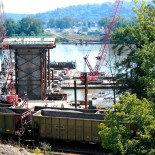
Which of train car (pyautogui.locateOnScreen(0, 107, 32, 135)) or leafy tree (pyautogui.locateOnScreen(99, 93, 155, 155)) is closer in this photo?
leafy tree (pyautogui.locateOnScreen(99, 93, 155, 155))

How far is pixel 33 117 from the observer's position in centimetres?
2672

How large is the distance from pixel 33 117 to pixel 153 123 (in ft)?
41.0

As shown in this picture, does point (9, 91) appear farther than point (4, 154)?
Yes

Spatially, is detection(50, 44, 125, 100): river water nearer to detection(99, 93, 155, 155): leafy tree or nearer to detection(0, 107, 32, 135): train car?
detection(0, 107, 32, 135): train car

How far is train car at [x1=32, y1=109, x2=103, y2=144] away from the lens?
83.0 feet

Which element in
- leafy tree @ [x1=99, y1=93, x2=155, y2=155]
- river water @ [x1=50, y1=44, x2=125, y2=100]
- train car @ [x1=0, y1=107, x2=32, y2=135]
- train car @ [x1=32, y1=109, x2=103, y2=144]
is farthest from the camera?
river water @ [x1=50, y1=44, x2=125, y2=100]

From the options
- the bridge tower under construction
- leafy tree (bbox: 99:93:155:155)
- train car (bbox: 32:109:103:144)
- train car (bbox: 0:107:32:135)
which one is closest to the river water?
the bridge tower under construction

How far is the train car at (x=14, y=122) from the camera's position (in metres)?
26.7

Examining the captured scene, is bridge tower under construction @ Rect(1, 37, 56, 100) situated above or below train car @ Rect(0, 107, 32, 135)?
above

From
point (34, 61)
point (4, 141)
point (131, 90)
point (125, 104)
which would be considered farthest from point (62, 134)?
point (34, 61)

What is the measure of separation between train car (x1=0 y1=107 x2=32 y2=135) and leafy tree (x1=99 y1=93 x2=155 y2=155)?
10938mm

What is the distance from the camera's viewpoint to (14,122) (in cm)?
2672

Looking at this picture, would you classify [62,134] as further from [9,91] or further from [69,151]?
[9,91]

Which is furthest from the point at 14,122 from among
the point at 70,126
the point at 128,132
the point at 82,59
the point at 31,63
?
the point at 82,59
